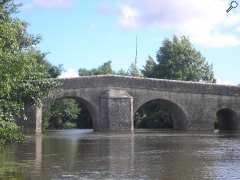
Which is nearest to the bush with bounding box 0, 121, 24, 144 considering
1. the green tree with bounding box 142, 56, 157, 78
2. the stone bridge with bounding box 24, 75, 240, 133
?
the stone bridge with bounding box 24, 75, 240, 133

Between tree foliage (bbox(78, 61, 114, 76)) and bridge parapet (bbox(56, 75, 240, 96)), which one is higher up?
tree foliage (bbox(78, 61, 114, 76))

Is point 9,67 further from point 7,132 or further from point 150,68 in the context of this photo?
point 150,68

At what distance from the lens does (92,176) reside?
35.7ft

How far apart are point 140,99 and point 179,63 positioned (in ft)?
66.2

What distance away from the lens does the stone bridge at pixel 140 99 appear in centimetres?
3484

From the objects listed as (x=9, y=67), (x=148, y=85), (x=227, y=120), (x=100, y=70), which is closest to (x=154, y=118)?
(x=227, y=120)

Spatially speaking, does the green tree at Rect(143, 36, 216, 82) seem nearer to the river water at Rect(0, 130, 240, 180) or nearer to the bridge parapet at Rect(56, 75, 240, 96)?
the bridge parapet at Rect(56, 75, 240, 96)

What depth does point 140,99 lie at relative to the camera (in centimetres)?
3653

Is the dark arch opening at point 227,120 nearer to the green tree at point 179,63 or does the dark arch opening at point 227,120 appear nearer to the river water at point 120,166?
the green tree at point 179,63

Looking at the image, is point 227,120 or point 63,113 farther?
point 63,113

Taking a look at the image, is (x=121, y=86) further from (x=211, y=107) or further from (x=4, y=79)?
(x=4, y=79)

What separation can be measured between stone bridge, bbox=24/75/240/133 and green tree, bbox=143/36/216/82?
15.2m

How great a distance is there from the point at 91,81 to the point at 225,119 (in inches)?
458

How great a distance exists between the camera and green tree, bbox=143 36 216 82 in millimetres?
55438
